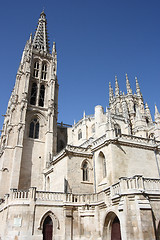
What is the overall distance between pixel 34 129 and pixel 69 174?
47.1 feet

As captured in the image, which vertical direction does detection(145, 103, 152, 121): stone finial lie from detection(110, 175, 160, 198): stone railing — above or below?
above

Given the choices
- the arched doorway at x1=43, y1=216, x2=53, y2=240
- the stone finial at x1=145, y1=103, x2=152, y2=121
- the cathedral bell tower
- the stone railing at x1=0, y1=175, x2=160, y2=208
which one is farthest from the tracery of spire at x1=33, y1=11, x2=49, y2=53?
the arched doorway at x1=43, y1=216, x2=53, y2=240

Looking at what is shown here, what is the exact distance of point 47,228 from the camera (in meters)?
16.8

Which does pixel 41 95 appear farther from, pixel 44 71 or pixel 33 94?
pixel 44 71

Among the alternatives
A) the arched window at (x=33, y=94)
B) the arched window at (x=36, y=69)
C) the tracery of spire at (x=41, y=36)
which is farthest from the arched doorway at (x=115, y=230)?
the tracery of spire at (x=41, y=36)

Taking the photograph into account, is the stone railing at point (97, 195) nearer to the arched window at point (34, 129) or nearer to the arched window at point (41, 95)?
the arched window at point (34, 129)

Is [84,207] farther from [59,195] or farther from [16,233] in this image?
[16,233]

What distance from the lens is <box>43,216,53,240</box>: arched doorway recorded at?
54.3 feet

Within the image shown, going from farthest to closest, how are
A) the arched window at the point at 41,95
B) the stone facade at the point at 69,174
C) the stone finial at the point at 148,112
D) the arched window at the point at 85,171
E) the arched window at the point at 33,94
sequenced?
1. the stone finial at the point at 148,112
2. the arched window at the point at 41,95
3. the arched window at the point at 33,94
4. the arched window at the point at 85,171
5. the stone facade at the point at 69,174

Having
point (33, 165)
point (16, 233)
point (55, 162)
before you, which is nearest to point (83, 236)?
point (16, 233)

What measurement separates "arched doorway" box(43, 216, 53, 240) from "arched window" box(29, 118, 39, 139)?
54.4 feet

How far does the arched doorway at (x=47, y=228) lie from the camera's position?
16.5 metres

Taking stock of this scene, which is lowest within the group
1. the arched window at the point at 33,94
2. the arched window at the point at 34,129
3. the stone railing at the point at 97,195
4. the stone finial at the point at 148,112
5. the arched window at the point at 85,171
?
the stone railing at the point at 97,195

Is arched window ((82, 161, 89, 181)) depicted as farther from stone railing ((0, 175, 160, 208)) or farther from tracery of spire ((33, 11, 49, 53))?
tracery of spire ((33, 11, 49, 53))
